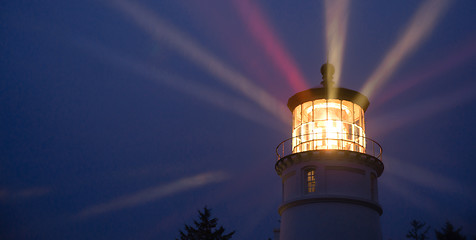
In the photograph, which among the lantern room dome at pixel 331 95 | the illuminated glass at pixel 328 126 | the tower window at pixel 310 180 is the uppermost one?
the lantern room dome at pixel 331 95

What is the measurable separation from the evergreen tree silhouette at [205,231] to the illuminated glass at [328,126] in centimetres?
1825

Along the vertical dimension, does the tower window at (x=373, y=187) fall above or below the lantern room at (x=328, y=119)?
below

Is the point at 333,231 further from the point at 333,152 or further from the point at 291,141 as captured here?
the point at 291,141

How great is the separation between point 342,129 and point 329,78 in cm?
257

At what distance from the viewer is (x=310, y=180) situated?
65.2 feet

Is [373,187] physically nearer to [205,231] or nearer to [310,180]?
[310,180]

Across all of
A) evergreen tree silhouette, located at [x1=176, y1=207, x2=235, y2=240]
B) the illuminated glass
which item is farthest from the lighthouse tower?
evergreen tree silhouette, located at [x1=176, y1=207, x2=235, y2=240]

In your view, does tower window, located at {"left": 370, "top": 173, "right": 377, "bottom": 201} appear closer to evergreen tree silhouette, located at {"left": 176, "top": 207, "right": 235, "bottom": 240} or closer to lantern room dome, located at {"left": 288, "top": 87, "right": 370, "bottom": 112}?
lantern room dome, located at {"left": 288, "top": 87, "right": 370, "bottom": 112}

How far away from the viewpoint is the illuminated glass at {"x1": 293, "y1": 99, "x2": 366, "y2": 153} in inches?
788

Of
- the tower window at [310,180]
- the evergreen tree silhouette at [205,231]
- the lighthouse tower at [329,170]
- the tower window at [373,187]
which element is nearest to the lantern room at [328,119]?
the lighthouse tower at [329,170]

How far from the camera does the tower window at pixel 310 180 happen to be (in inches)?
775

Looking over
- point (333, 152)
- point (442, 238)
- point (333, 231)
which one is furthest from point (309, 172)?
point (442, 238)

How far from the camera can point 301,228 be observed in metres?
19.2

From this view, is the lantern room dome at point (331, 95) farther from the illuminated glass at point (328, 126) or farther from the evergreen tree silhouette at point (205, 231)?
the evergreen tree silhouette at point (205, 231)
